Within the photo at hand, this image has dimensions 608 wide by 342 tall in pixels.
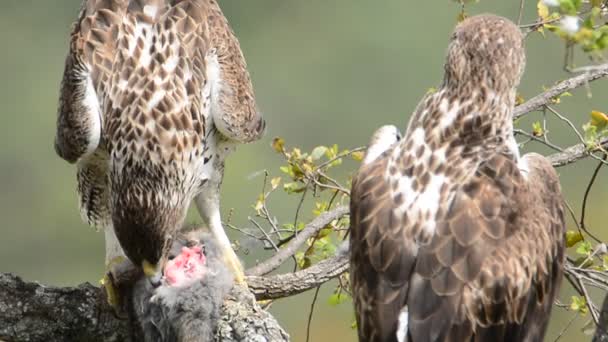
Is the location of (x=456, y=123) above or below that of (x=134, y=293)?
above

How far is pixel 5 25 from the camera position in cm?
4481

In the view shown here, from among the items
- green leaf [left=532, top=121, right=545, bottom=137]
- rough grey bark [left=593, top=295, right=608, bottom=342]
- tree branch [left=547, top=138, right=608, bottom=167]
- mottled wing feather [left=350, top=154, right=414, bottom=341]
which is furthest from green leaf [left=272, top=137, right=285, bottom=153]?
rough grey bark [left=593, top=295, right=608, bottom=342]

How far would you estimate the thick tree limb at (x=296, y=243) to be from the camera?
25.6 feet

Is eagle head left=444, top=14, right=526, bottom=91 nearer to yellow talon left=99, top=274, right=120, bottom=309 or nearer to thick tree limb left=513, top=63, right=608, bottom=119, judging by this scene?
thick tree limb left=513, top=63, right=608, bottom=119

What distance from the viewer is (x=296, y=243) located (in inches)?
308

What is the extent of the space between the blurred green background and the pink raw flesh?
1676 cm

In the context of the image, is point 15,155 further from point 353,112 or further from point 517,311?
point 517,311

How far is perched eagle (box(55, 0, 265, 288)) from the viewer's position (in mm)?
7641

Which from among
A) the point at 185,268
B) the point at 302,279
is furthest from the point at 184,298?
the point at 302,279

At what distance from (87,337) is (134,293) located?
0.35 meters

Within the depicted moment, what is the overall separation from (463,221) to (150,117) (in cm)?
199

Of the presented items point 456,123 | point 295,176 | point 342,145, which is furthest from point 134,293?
point 342,145

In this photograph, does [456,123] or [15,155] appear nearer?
[456,123]

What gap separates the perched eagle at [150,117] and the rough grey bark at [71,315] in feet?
1.26
